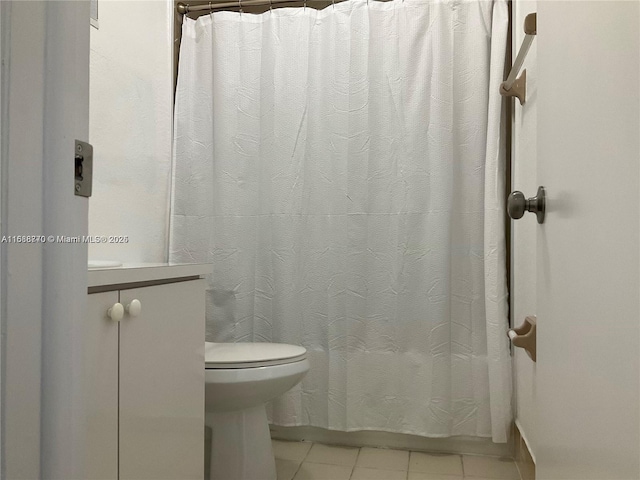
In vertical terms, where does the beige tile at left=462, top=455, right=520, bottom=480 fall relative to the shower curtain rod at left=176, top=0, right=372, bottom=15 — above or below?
below

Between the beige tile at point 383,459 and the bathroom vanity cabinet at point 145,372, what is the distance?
803mm

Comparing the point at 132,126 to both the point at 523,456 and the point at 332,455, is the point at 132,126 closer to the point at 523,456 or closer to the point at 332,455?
the point at 332,455

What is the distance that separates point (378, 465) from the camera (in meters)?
1.93

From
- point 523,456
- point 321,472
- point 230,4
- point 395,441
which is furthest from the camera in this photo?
point 230,4

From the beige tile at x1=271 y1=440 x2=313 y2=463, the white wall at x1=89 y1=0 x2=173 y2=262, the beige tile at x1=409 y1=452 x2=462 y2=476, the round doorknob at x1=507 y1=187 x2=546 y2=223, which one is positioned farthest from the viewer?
the beige tile at x1=271 y1=440 x2=313 y2=463

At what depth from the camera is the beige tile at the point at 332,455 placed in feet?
6.46

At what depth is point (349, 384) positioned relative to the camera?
6.69ft

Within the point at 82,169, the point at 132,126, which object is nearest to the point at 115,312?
the point at 82,169

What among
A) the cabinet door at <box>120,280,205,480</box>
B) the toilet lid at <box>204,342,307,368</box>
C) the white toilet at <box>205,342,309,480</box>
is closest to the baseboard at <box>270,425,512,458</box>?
the white toilet at <box>205,342,309,480</box>

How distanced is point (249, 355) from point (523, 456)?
3.23 feet

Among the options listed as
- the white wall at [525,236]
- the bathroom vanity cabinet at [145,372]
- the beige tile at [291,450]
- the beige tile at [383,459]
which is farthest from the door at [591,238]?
the beige tile at [291,450]

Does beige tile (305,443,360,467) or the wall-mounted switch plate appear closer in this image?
the wall-mounted switch plate

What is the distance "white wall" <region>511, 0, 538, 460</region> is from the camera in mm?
1565

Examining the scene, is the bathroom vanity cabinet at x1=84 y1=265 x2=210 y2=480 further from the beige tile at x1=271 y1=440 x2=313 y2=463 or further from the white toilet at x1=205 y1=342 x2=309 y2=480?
the beige tile at x1=271 y1=440 x2=313 y2=463
